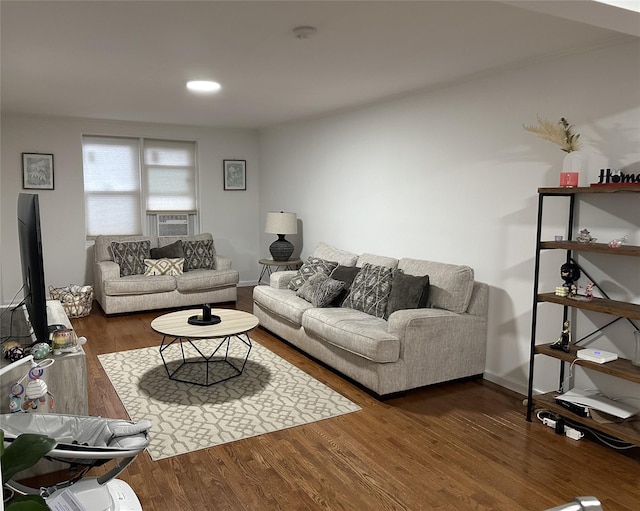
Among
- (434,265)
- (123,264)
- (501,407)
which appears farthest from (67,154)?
(501,407)

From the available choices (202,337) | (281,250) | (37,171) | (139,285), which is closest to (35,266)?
(202,337)

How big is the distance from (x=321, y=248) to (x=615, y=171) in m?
3.27

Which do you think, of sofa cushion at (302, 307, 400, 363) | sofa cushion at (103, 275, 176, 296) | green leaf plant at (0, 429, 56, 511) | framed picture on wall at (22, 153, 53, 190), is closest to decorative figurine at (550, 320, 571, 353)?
sofa cushion at (302, 307, 400, 363)

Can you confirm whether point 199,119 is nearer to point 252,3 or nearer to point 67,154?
point 67,154

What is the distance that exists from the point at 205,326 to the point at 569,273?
8.53 ft

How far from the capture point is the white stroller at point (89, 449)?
2.12 metres

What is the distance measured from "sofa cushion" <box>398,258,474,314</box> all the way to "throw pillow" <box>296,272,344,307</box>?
0.87 metres

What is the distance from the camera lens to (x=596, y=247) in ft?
9.61

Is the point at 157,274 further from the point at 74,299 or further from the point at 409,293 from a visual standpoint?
the point at 409,293

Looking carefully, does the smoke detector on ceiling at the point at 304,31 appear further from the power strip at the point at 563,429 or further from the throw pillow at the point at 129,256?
the throw pillow at the point at 129,256

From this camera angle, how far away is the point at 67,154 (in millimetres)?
6555

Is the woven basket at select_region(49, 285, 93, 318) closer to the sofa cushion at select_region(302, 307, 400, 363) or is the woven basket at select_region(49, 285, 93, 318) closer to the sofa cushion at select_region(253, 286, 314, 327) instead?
the sofa cushion at select_region(253, 286, 314, 327)

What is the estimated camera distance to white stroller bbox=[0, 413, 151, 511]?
2.12m

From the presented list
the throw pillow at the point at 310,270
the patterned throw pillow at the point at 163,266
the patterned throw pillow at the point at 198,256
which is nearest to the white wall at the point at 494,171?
the throw pillow at the point at 310,270
